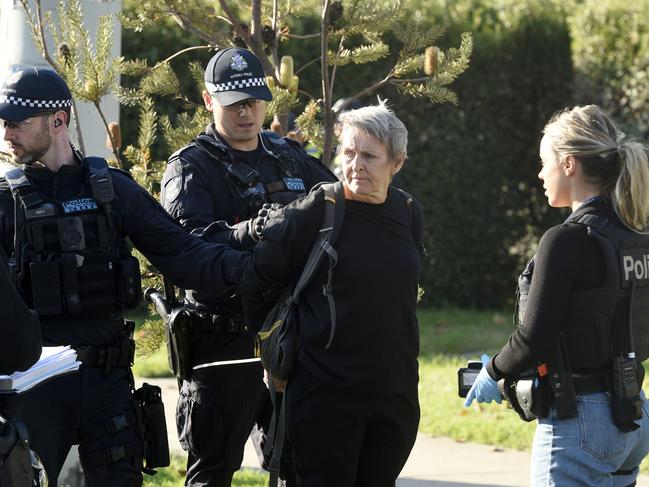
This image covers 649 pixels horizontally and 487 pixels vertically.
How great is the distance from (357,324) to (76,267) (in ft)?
3.31

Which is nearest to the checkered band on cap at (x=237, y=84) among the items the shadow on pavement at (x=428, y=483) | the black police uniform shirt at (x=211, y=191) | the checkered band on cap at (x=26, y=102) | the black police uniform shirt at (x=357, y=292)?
the black police uniform shirt at (x=211, y=191)

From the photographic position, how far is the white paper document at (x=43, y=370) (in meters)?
3.50

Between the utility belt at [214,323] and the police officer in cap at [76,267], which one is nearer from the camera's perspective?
the police officer in cap at [76,267]

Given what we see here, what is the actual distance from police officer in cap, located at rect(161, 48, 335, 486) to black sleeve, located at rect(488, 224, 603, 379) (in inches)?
51.4

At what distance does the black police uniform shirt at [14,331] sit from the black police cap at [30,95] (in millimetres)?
900

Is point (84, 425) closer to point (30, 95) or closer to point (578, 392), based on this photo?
point (30, 95)

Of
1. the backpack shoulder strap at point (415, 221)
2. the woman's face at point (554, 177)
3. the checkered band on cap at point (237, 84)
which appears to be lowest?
the backpack shoulder strap at point (415, 221)

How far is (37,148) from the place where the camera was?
4215 millimetres

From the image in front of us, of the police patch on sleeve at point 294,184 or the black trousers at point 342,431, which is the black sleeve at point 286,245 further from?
the police patch on sleeve at point 294,184

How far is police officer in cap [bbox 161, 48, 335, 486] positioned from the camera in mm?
4809

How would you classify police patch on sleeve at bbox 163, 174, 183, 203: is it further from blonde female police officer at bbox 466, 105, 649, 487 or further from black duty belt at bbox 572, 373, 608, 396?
black duty belt at bbox 572, 373, 608, 396

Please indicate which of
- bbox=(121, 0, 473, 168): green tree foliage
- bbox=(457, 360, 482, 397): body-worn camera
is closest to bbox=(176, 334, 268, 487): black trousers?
bbox=(457, 360, 482, 397): body-worn camera

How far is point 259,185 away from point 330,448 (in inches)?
51.7

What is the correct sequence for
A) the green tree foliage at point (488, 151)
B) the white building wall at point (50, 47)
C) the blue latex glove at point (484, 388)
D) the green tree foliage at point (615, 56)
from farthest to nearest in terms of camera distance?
1. the green tree foliage at point (488, 151)
2. the green tree foliage at point (615, 56)
3. the white building wall at point (50, 47)
4. the blue latex glove at point (484, 388)
